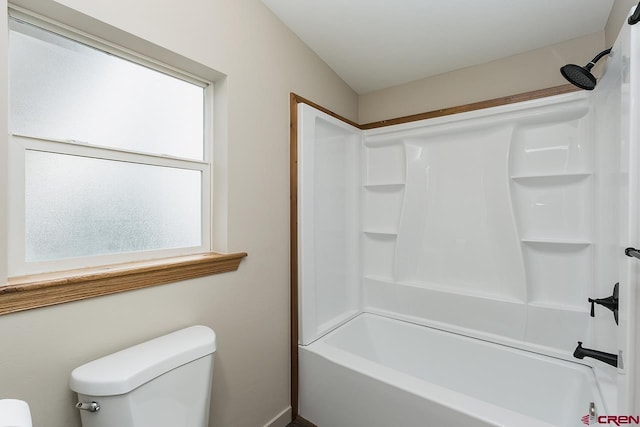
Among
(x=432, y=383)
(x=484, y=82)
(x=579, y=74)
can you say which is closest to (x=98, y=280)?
(x=432, y=383)

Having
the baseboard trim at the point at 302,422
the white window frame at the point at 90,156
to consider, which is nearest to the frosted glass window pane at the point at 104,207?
the white window frame at the point at 90,156

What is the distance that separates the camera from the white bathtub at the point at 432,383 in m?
1.38

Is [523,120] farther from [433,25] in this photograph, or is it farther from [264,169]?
[264,169]

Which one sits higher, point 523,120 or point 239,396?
point 523,120

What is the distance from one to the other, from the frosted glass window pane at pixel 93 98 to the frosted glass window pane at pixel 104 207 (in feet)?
0.35

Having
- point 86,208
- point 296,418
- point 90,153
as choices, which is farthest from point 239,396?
point 90,153

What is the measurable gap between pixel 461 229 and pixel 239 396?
173 cm

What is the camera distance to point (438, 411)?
1354mm

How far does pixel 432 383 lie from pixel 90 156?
215 cm

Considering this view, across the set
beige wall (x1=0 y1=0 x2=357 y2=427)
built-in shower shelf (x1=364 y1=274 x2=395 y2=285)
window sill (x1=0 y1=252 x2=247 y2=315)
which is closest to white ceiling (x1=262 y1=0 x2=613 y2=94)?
beige wall (x1=0 y1=0 x2=357 y2=427)

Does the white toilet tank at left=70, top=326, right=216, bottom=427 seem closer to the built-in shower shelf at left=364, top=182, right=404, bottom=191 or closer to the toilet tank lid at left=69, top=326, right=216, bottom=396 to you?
the toilet tank lid at left=69, top=326, right=216, bottom=396

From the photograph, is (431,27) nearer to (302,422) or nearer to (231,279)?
(231,279)

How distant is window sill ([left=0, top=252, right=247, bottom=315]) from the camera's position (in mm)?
894

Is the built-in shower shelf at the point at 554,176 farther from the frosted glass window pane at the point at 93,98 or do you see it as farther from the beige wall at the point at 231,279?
the frosted glass window pane at the point at 93,98
